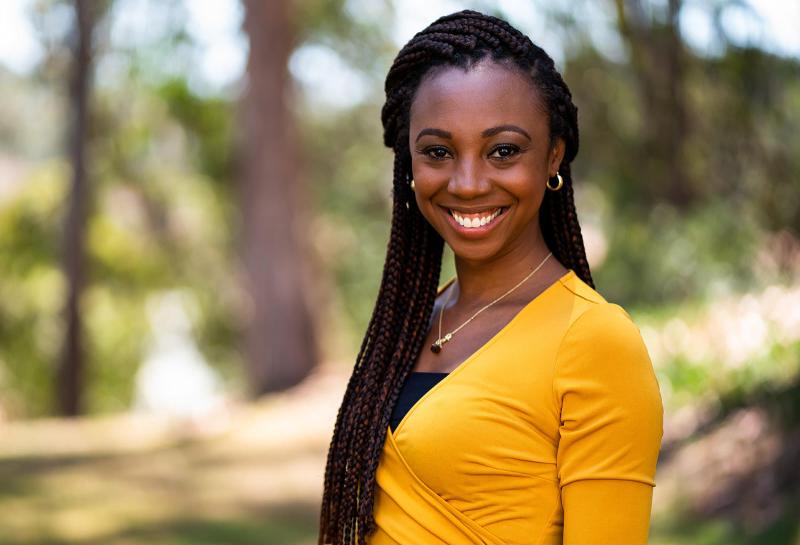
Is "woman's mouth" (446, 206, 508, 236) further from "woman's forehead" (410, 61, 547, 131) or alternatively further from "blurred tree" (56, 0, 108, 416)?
"blurred tree" (56, 0, 108, 416)

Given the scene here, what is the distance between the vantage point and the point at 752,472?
5.84 meters

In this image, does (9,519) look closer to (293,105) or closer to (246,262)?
(246,262)

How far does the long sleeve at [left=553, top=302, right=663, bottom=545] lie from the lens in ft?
5.89

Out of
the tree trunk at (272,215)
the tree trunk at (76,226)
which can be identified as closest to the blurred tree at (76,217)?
the tree trunk at (76,226)

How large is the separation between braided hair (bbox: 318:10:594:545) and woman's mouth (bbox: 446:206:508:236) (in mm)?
178

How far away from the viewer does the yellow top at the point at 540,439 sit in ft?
5.92

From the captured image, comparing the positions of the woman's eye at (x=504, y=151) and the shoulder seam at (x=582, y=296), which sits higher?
the woman's eye at (x=504, y=151)

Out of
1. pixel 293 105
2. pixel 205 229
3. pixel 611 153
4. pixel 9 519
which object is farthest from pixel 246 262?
pixel 205 229

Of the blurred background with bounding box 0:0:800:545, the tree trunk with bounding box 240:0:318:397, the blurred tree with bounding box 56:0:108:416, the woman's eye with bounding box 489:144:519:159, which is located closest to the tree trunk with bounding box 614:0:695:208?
the blurred background with bounding box 0:0:800:545

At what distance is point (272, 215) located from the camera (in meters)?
11.1

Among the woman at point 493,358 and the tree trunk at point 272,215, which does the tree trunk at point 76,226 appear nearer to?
the tree trunk at point 272,215

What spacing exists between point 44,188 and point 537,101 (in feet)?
51.8

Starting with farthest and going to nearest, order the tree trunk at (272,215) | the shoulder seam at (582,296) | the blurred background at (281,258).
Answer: the tree trunk at (272,215) → the blurred background at (281,258) → the shoulder seam at (582,296)

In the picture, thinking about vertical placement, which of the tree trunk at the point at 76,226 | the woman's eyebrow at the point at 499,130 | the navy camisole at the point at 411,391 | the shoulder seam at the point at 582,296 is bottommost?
the navy camisole at the point at 411,391
